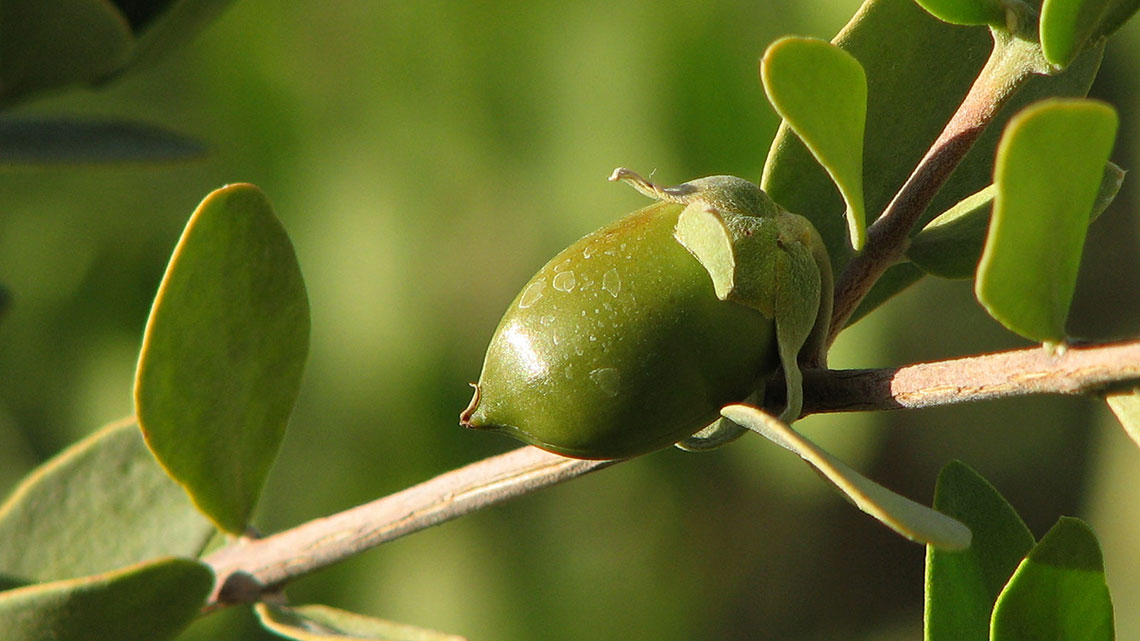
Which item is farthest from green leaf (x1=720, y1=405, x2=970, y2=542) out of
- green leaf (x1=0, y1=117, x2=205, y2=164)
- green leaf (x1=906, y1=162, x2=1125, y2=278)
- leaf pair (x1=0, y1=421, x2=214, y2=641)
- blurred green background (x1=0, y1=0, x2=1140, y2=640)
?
blurred green background (x1=0, y1=0, x2=1140, y2=640)

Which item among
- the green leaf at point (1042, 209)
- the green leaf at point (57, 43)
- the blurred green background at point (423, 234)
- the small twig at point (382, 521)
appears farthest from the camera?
the blurred green background at point (423, 234)

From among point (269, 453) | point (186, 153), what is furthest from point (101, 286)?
point (269, 453)

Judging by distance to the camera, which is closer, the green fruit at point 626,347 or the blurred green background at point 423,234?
the green fruit at point 626,347

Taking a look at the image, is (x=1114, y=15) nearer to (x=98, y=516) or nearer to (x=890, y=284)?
(x=890, y=284)

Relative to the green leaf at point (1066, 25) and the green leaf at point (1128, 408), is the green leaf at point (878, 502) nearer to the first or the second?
the green leaf at point (1128, 408)

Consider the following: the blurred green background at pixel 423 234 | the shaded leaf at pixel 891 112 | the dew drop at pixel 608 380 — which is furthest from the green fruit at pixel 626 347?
the blurred green background at pixel 423 234

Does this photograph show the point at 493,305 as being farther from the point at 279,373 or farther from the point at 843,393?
the point at 843,393

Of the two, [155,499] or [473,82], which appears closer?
[155,499]

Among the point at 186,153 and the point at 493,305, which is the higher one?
the point at 186,153
